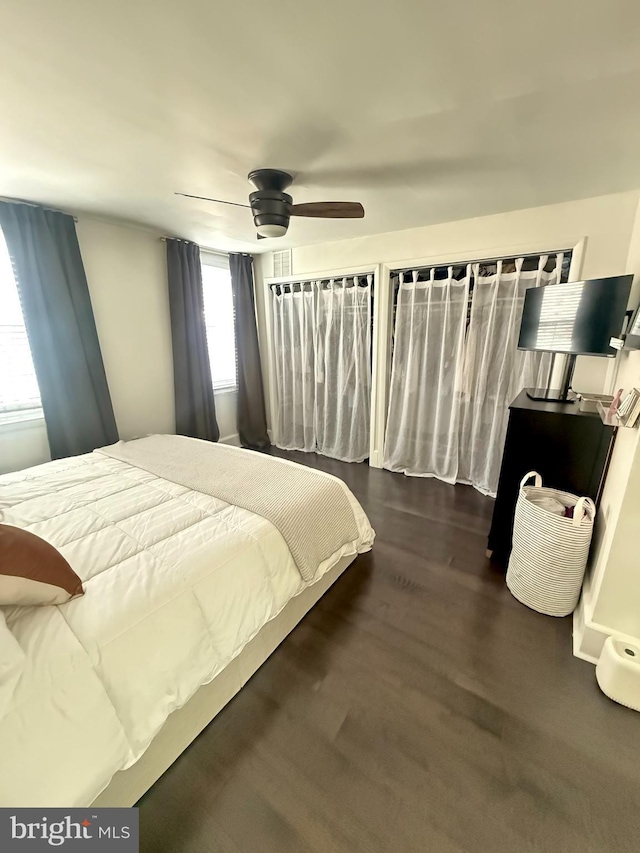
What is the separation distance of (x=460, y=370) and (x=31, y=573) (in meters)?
2.98

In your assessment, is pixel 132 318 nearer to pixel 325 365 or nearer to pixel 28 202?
pixel 28 202

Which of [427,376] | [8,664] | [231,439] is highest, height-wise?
[427,376]

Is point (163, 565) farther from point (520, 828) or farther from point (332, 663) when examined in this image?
point (520, 828)

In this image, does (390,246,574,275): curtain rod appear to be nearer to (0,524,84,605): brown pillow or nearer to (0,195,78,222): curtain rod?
(0,195,78,222): curtain rod

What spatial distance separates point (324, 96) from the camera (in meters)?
1.23

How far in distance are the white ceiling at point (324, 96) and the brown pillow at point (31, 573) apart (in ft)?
4.79

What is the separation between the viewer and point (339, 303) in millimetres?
3410

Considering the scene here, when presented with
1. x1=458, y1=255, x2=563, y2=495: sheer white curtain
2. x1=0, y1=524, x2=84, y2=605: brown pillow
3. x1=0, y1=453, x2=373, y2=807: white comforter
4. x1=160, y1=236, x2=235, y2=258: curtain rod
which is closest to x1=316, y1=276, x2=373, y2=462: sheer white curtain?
x1=458, y1=255, x2=563, y2=495: sheer white curtain

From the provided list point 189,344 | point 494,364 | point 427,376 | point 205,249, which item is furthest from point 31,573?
point 205,249

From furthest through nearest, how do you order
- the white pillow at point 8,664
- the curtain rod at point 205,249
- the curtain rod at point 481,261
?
the curtain rod at point 205,249, the curtain rod at point 481,261, the white pillow at point 8,664

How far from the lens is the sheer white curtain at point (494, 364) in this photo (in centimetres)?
257

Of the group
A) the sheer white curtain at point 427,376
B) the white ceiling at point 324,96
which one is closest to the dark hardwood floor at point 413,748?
the sheer white curtain at point 427,376

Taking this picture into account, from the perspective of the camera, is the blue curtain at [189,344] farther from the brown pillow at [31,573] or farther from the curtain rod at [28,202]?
the brown pillow at [31,573]

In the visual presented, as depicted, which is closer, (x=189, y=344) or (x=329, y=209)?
(x=329, y=209)
